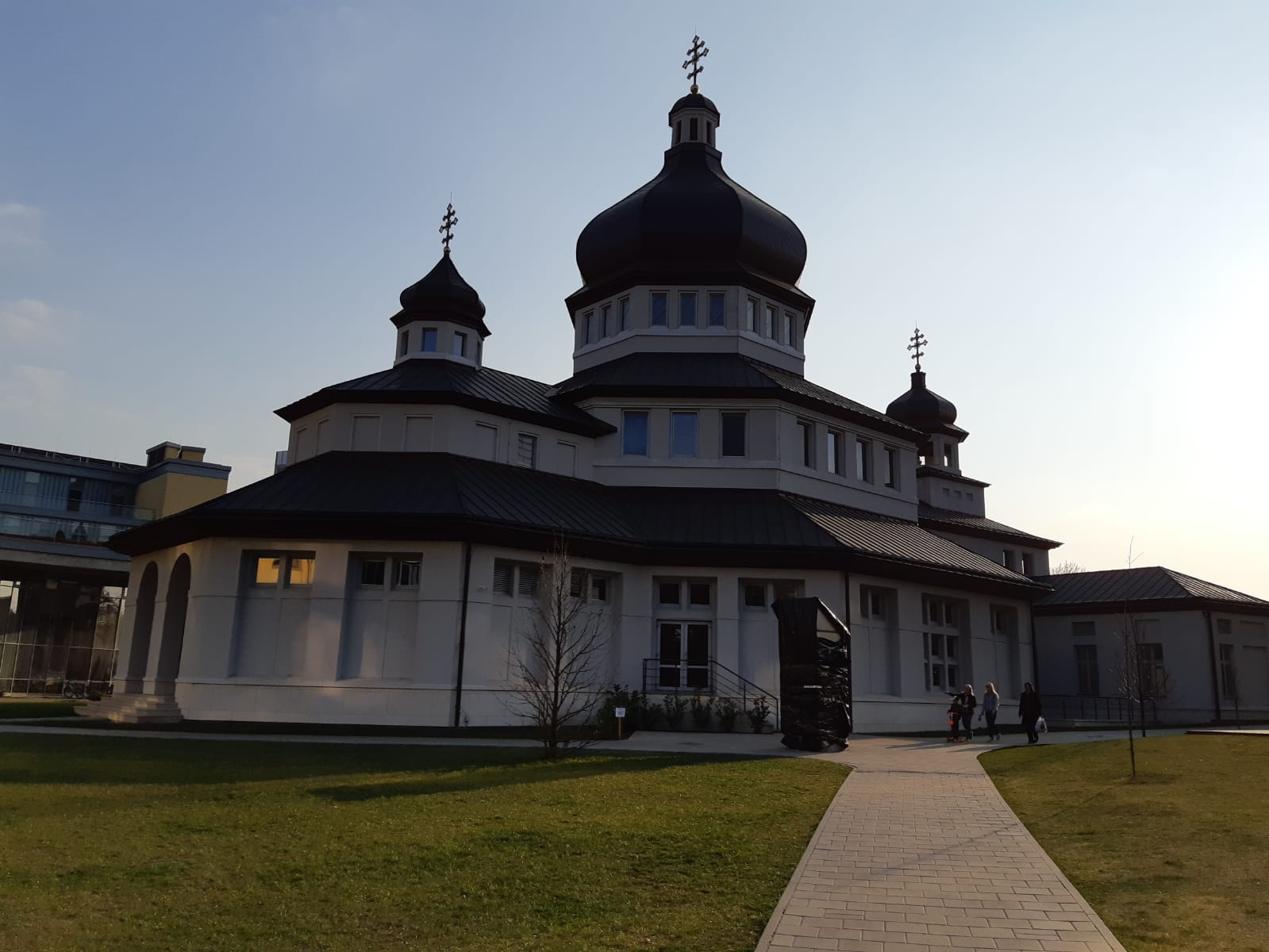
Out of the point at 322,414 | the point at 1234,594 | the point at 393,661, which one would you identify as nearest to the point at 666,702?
the point at 393,661

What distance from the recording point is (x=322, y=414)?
29.6 metres

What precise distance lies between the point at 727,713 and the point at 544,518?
6796mm

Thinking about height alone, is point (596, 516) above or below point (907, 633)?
above

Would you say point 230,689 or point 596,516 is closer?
point 230,689

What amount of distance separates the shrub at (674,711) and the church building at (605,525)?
78.9 inches

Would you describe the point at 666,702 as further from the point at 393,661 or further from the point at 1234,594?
the point at 1234,594

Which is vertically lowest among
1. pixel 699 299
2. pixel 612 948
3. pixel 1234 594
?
pixel 612 948

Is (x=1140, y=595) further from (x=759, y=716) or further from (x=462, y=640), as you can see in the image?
(x=462, y=640)

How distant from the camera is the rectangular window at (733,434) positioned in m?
31.6

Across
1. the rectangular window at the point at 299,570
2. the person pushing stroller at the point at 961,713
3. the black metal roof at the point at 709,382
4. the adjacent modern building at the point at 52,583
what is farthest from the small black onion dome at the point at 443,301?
the adjacent modern building at the point at 52,583

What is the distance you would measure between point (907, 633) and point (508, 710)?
12.5 m

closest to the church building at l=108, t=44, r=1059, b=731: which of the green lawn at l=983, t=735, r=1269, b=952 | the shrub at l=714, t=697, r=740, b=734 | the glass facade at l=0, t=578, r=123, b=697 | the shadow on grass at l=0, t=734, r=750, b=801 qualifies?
the shrub at l=714, t=697, r=740, b=734

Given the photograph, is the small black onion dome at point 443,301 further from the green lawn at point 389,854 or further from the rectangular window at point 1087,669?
the rectangular window at point 1087,669

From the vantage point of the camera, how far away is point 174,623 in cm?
2800
